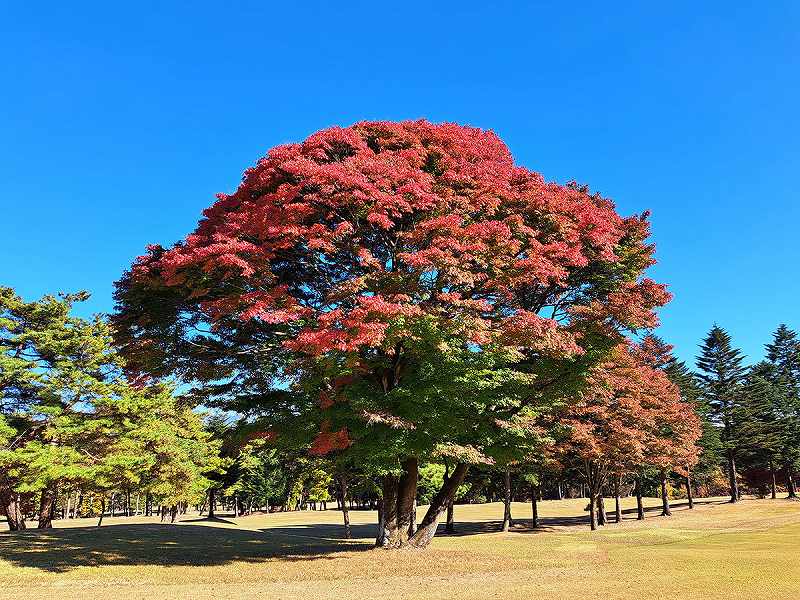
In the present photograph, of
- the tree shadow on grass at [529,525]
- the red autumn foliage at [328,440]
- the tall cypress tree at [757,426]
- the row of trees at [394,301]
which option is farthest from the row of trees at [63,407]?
the tall cypress tree at [757,426]

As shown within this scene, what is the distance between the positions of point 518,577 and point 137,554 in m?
15.1

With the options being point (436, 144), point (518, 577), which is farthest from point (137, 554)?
point (436, 144)

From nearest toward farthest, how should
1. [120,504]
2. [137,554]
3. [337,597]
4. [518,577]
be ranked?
[337,597] → [518,577] → [137,554] → [120,504]

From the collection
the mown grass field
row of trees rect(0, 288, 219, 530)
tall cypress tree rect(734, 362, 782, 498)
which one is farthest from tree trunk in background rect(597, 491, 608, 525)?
row of trees rect(0, 288, 219, 530)

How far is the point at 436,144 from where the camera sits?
20531 millimetres

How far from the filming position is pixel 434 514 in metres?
24.3

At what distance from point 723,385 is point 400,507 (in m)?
57.4

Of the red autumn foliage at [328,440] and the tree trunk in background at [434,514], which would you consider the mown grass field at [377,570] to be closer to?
the tree trunk in background at [434,514]

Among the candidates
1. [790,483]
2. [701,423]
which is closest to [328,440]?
[701,423]

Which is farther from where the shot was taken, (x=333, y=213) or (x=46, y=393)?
(x=46, y=393)

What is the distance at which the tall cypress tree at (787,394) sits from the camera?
225ft

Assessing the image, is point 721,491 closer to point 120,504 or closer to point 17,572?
point 17,572

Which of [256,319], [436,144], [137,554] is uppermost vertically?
[436,144]

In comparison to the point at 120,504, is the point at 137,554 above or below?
above
